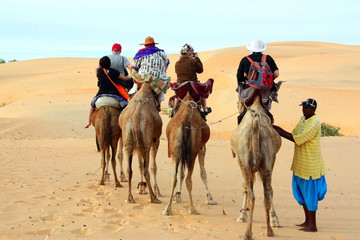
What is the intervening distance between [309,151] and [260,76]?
1.51 m

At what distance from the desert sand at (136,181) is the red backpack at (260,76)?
94.0 inches

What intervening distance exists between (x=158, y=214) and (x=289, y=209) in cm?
279

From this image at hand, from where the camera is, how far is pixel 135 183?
11.9m

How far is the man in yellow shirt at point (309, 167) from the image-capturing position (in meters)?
7.84

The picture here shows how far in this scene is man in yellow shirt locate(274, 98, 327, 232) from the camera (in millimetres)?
7836

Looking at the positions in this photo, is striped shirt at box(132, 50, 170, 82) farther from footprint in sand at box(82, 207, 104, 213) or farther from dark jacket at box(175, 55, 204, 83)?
footprint in sand at box(82, 207, 104, 213)

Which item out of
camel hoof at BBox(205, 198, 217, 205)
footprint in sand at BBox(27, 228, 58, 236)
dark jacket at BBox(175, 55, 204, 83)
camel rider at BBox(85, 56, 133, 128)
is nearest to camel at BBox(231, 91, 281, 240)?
dark jacket at BBox(175, 55, 204, 83)

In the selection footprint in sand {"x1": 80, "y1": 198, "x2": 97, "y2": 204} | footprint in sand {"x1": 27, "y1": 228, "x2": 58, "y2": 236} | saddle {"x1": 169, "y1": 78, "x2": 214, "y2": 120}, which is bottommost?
footprint in sand {"x1": 80, "y1": 198, "x2": 97, "y2": 204}

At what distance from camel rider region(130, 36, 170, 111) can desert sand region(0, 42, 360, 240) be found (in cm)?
258

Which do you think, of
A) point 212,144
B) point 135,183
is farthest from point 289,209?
point 212,144

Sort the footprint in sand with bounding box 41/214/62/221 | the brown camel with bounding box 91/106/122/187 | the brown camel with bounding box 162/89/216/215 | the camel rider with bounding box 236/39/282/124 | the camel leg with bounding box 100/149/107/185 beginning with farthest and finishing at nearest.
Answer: the camel leg with bounding box 100/149/107/185 < the brown camel with bounding box 91/106/122/187 < the brown camel with bounding box 162/89/216/215 < the camel rider with bounding box 236/39/282/124 < the footprint in sand with bounding box 41/214/62/221

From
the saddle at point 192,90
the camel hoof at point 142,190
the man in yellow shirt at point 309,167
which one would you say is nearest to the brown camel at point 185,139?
the saddle at point 192,90

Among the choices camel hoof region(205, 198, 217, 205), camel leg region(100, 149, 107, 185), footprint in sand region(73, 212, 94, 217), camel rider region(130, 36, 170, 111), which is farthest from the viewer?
camel leg region(100, 149, 107, 185)

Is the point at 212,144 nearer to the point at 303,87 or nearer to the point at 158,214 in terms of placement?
the point at 158,214
